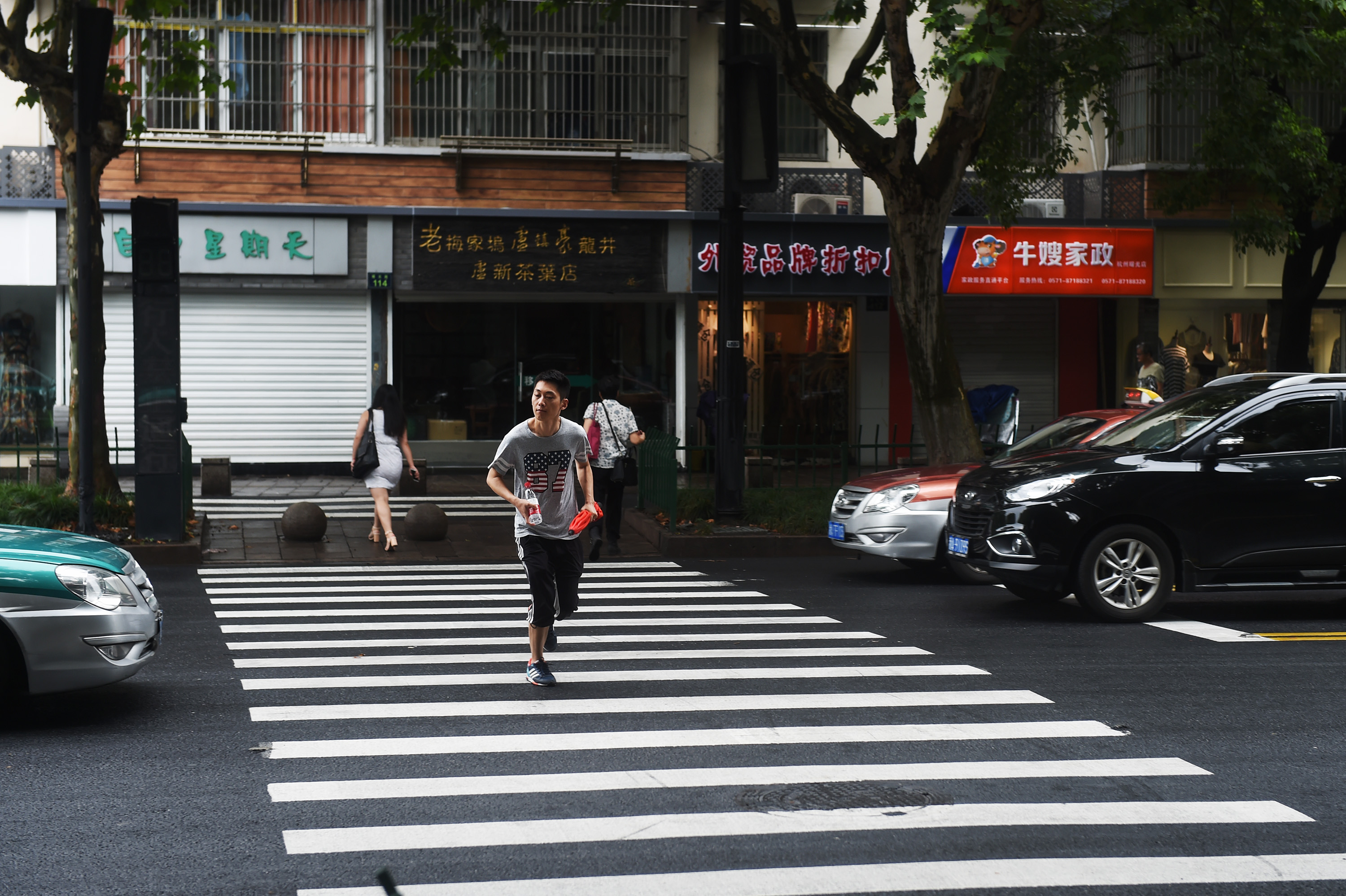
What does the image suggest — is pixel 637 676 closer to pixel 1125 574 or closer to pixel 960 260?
pixel 1125 574

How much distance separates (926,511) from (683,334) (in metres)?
11.2

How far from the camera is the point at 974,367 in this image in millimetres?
24734

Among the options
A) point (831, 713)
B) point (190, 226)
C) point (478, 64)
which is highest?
point (478, 64)

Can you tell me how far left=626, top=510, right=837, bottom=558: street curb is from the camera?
47.9 feet

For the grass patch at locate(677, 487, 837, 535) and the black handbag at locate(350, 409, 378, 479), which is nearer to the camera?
the black handbag at locate(350, 409, 378, 479)

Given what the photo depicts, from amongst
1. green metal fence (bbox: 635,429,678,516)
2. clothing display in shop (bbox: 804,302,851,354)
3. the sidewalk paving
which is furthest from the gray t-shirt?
clothing display in shop (bbox: 804,302,851,354)

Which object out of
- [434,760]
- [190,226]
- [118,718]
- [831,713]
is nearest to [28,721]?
[118,718]

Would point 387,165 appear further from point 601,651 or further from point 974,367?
point 601,651

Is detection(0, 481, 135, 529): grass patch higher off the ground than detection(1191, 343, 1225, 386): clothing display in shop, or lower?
lower

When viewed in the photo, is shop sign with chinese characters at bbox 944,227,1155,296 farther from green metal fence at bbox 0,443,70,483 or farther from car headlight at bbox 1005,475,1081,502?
green metal fence at bbox 0,443,70,483

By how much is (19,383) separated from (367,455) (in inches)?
389

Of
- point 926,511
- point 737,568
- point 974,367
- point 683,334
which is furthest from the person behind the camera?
point 974,367

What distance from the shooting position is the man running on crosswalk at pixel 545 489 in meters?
7.95

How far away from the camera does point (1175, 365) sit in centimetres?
A: 2417
